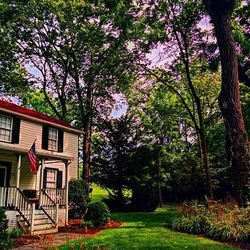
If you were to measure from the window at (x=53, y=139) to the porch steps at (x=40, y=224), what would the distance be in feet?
20.9

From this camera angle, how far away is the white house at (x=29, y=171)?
589 inches

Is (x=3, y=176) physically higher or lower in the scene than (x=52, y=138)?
lower

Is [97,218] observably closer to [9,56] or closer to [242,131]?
[242,131]

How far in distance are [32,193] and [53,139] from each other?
15.8ft

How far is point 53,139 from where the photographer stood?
72.5ft

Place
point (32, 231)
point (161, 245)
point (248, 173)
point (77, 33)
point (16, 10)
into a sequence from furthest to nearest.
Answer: point (77, 33) < point (16, 10) < point (32, 231) < point (248, 173) < point (161, 245)

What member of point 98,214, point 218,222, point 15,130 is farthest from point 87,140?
point 218,222

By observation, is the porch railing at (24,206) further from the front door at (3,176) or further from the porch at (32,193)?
the front door at (3,176)

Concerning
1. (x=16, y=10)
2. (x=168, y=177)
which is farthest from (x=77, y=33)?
(x=168, y=177)

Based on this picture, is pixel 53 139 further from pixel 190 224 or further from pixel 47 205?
pixel 190 224

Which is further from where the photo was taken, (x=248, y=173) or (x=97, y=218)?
(x=97, y=218)

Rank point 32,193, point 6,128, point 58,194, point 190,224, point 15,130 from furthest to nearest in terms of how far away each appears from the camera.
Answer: point 15,130, point 58,194, point 6,128, point 32,193, point 190,224

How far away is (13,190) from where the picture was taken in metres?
15.5

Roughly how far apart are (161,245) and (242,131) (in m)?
5.82
